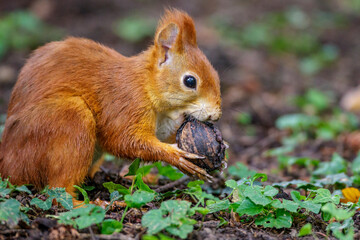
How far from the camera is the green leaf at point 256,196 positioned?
313 centimetres

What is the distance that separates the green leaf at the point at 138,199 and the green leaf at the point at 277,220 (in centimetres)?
73

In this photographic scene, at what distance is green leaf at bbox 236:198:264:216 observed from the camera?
3.16m

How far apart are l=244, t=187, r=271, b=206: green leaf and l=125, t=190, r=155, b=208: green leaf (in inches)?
25.1

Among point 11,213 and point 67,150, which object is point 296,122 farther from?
point 11,213

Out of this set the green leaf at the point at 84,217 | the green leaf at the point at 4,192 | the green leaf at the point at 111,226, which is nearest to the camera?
the green leaf at the point at 84,217

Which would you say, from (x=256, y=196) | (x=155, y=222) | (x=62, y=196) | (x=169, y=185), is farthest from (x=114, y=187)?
(x=256, y=196)

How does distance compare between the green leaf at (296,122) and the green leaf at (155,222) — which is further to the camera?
the green leaf at (296,122)

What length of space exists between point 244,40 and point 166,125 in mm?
6364

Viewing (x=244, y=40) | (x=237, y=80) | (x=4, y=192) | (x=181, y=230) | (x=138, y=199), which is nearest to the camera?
(x=181, y=230)

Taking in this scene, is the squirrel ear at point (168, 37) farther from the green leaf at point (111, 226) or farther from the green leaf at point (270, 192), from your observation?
the green leaf at point (111, 226)

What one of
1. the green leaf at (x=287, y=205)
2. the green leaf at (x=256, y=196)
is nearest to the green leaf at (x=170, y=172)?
the green leaf at (x=256, y=196)

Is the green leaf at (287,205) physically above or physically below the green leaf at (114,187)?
above

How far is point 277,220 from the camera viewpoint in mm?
3191

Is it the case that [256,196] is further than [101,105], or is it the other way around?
[101,105]
